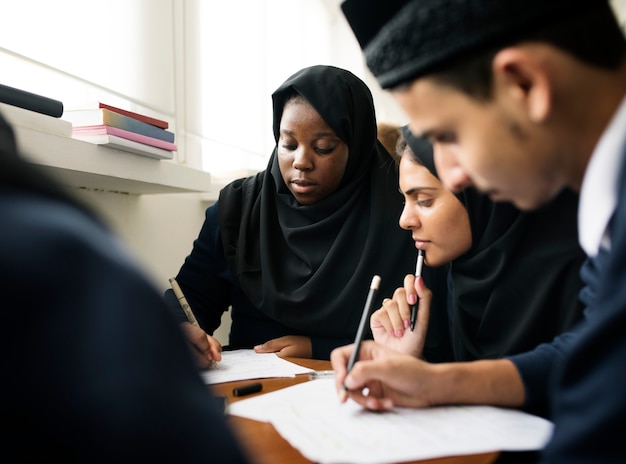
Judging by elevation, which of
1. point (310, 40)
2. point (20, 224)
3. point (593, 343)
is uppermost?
point (310, 40)

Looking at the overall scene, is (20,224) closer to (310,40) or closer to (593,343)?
(593,343)

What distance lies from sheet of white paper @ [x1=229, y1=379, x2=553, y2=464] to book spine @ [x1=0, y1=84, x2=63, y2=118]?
29.0 inches

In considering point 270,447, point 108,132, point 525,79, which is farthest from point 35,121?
point 525,79

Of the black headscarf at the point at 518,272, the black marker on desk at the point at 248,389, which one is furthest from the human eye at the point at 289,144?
the black marker on desk at the point at 248,389

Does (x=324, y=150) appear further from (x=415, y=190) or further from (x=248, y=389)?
(x=248, y=389)

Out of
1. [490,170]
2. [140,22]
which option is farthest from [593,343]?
[140,22]

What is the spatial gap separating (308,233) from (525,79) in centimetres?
107

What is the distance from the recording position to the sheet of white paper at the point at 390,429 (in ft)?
2.03

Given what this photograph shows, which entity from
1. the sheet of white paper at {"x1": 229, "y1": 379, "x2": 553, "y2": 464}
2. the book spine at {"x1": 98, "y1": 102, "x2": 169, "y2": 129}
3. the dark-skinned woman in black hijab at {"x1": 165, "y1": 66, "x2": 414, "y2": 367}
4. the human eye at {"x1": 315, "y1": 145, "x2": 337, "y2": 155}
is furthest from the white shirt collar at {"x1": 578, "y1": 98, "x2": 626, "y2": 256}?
the book spine at {"x1": 98, "y1": 102, "x2": 169, "y2": 129}

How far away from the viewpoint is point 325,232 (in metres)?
1.56

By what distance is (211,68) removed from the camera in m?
2.32

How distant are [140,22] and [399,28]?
150cm

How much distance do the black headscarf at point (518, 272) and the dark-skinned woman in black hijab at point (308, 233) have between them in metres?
0.35

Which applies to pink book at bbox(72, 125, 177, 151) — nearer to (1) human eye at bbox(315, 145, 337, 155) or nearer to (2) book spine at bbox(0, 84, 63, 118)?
(2) book spine at bbox(0, 84, 63, 118)
